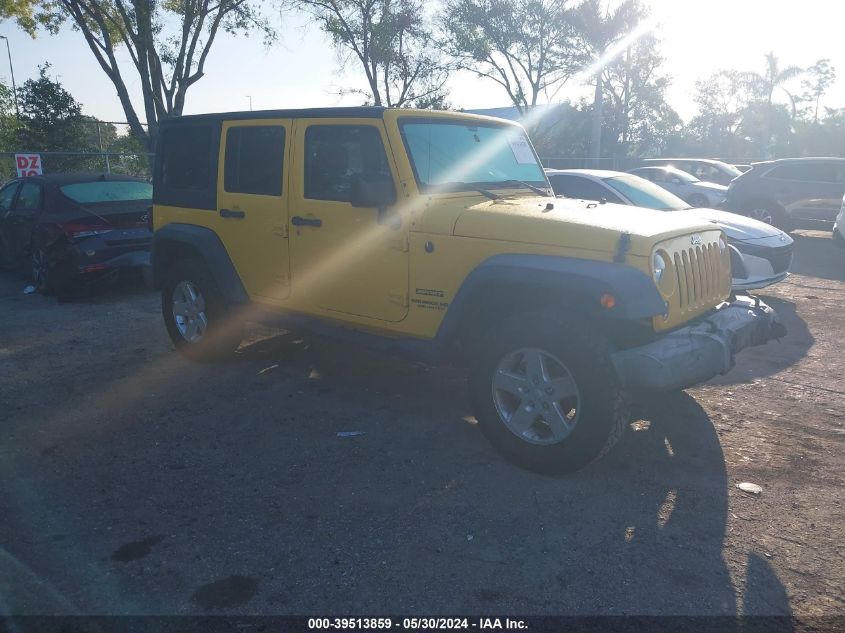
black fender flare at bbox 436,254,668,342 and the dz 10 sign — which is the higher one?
the dz 10 sign

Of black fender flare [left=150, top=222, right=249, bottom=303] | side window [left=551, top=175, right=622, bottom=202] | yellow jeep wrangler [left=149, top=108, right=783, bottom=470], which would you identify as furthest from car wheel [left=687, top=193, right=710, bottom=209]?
black fender flare [left=150, top=222, right=249, bottom=303]

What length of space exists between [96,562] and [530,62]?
30.9 metres

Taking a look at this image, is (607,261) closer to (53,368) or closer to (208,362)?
(208,362)

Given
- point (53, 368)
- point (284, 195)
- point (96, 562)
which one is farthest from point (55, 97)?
point (96, 562)

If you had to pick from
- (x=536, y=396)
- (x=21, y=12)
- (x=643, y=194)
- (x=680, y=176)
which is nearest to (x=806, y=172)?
(x=680, y=176)

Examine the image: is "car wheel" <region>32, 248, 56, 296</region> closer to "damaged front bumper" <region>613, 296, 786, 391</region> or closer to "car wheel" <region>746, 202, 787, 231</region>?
"damaged front bumper" <region>613, 296, 786, 391</region>

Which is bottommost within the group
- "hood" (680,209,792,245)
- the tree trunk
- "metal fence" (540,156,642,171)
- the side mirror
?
"hood" (680,209,792,245)

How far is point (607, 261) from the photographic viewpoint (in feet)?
11.8

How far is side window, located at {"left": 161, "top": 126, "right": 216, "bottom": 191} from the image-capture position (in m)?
5.57

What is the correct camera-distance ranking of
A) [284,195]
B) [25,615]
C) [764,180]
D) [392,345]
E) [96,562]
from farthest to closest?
[764,180], [284,195], [392,345], [96,562], [25,615]

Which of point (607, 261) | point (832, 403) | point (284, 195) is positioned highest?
point (284, 195)

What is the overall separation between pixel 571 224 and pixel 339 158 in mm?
1778

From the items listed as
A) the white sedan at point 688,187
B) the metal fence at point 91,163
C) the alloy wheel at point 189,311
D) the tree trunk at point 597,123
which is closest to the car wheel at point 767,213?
the white sedan at point 688,187

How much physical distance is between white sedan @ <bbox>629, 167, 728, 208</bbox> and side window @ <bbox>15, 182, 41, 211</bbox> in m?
12.7
